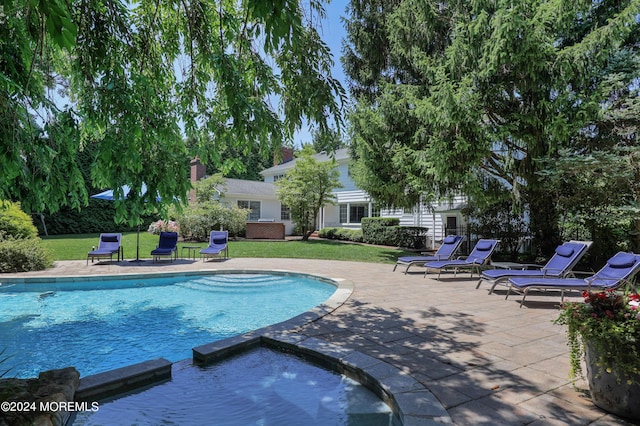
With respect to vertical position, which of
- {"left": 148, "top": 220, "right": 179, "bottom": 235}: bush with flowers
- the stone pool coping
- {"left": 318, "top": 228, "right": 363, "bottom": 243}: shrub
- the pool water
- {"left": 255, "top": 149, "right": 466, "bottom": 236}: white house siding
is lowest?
the pool water

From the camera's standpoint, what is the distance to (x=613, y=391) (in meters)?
2.75

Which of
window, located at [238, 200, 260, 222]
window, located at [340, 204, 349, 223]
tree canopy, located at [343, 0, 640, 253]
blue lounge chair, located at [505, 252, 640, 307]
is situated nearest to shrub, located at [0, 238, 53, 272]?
tree canopy, located at [343, 0, 640, 253]

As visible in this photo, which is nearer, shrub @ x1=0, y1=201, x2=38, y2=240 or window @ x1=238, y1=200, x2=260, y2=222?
shrub @ x1=0, y1=201, x2=38, y2=240

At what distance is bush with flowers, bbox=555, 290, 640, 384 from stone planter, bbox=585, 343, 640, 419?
6cm

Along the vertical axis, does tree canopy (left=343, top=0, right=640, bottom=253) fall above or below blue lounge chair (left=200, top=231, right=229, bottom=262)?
above

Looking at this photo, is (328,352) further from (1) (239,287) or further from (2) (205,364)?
(1) (239,287)

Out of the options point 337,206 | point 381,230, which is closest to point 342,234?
point 381,230

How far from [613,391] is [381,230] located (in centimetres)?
1825

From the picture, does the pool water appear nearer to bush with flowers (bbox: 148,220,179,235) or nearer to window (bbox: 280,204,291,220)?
bush with flowers (bbox: 148,220,179,235)

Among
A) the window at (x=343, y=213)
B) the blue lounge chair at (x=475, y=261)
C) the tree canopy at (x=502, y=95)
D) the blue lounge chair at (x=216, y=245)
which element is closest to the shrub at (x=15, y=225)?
the blue lounge chair at (x=216, y=245)

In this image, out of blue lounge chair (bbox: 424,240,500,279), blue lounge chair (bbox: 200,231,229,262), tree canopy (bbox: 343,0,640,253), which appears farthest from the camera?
blue lounge chair (bbox: 200,231,229,262)

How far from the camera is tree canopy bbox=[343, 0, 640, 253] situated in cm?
956

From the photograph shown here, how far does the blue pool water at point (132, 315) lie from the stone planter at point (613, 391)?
4818mm

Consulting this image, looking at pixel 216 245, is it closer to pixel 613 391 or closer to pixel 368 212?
pixel 613 391
